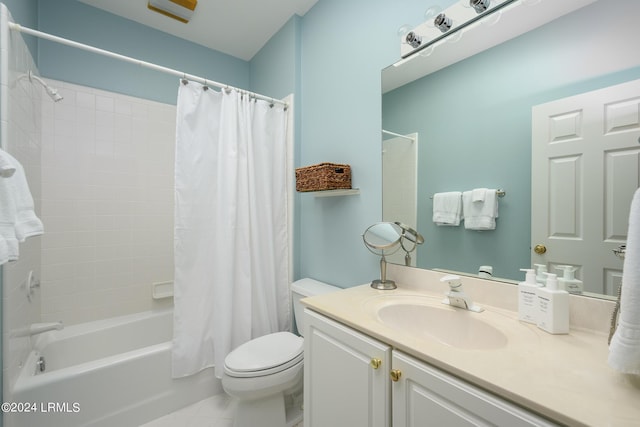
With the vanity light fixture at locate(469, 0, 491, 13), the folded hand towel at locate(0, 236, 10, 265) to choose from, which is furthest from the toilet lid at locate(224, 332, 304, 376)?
the vanity light fixture at locate(469, 0, 491, 13)

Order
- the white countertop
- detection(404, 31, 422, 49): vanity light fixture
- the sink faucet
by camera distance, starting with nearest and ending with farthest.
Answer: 1. the white countertop
2. the sink faucet
3. detection(404, 31, 422, 49): vanity light fixture

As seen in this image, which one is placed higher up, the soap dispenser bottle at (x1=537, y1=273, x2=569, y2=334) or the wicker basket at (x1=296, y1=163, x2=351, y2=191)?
the wicker basket at (x1=296, y1=163, x2=351, y2=191)

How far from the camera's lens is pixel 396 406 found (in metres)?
0.74

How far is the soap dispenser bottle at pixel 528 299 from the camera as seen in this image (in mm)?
844

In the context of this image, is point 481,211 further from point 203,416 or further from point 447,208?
point 203,416

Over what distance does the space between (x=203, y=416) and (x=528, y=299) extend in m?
1.75

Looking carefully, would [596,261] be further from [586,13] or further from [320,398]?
[320,398]

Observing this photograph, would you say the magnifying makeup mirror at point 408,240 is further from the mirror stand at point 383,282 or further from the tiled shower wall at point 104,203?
the tiled shower wall at point 104,203

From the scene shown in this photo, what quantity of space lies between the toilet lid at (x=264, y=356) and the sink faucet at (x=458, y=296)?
82 centimetres

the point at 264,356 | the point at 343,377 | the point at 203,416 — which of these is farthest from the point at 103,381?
the point at 343,377

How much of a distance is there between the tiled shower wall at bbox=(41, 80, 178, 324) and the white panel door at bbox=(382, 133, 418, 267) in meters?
1.75

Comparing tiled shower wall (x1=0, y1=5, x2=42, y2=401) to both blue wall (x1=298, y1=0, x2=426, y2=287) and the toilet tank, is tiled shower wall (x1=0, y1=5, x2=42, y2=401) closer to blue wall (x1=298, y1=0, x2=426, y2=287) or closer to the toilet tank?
the toilet tank

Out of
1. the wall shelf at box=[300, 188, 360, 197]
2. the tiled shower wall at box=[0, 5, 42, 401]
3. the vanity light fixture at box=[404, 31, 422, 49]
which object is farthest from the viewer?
the wall shelf at box=[300, 188, 360, 197]

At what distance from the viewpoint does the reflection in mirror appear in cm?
128
